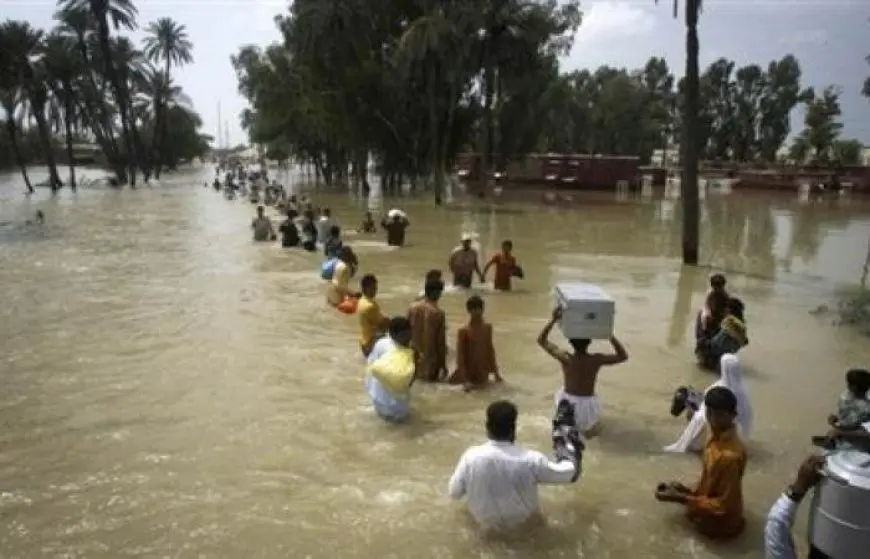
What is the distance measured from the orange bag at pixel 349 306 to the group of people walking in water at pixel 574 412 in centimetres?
353

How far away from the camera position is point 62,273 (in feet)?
57.7

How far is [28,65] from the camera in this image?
157 ft

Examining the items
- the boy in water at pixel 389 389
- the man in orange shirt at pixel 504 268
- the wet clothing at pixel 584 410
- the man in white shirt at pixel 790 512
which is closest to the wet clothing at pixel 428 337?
the boy in water at pixel 389 389

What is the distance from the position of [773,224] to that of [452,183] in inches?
1253

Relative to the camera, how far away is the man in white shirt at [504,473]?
5.07m

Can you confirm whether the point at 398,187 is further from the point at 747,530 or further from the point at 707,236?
the point at 747,530

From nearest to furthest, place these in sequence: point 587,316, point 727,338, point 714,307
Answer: point 587,316
point 727,338
point 714,307

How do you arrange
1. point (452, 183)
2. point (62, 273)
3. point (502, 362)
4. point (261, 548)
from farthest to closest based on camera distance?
point (452, 183) < point (62, 273) < point (502, 362) < point (261, 548)

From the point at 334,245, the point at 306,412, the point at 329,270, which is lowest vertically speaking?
the point at 306,412

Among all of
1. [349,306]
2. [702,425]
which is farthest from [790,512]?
[349,306]

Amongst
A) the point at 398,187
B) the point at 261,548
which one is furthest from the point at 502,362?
the point at 398,187

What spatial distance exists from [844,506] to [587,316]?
9.90ft

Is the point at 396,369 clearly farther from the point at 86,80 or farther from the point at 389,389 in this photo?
the point at 86,80

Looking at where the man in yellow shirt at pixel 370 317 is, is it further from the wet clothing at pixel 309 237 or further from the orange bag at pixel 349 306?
the wet clothing at pixel 309 237
